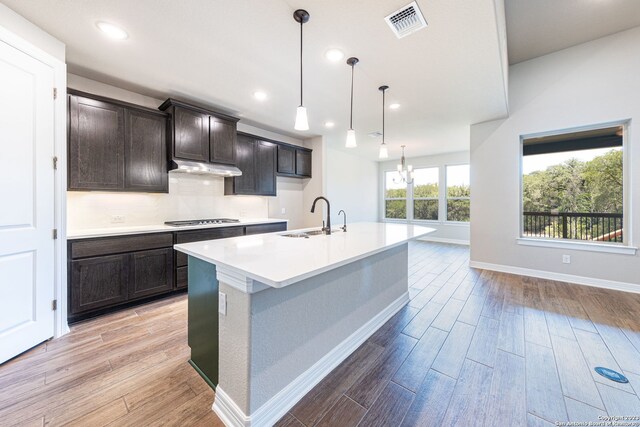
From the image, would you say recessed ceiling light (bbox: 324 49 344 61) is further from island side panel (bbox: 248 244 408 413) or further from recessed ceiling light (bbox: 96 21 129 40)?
island side panel (bbox: 248 244 408 413)

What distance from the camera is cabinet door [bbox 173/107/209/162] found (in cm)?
317

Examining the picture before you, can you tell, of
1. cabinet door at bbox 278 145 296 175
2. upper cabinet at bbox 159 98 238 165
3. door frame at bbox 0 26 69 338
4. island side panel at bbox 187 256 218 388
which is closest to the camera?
island side panel at bbox 187 256 218 388

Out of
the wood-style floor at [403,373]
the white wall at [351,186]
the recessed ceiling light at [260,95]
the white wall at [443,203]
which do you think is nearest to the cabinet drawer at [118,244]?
the wood-style floor at [403,373]

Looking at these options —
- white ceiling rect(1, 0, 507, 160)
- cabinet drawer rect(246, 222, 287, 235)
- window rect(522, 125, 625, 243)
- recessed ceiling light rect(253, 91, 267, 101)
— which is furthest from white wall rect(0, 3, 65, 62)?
window rect(522, 125, 625, 243)

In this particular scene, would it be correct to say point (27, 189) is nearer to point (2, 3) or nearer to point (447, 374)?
point (2, 3)

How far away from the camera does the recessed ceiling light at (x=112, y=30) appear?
1959mm

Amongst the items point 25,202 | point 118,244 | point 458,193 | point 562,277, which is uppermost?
point 458,193

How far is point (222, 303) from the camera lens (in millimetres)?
1395

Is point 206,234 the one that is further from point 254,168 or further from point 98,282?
point 254,168

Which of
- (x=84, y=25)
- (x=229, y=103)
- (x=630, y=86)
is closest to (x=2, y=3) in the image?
(x=84, y=25)

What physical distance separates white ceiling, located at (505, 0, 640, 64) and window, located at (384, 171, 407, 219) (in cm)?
471

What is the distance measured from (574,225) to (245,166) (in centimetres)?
536

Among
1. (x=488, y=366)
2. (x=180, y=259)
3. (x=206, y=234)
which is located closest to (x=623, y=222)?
(x=488, y=366)

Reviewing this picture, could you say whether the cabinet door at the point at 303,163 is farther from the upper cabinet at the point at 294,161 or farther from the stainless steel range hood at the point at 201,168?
the stainless steel range hood at the point at 201,168
